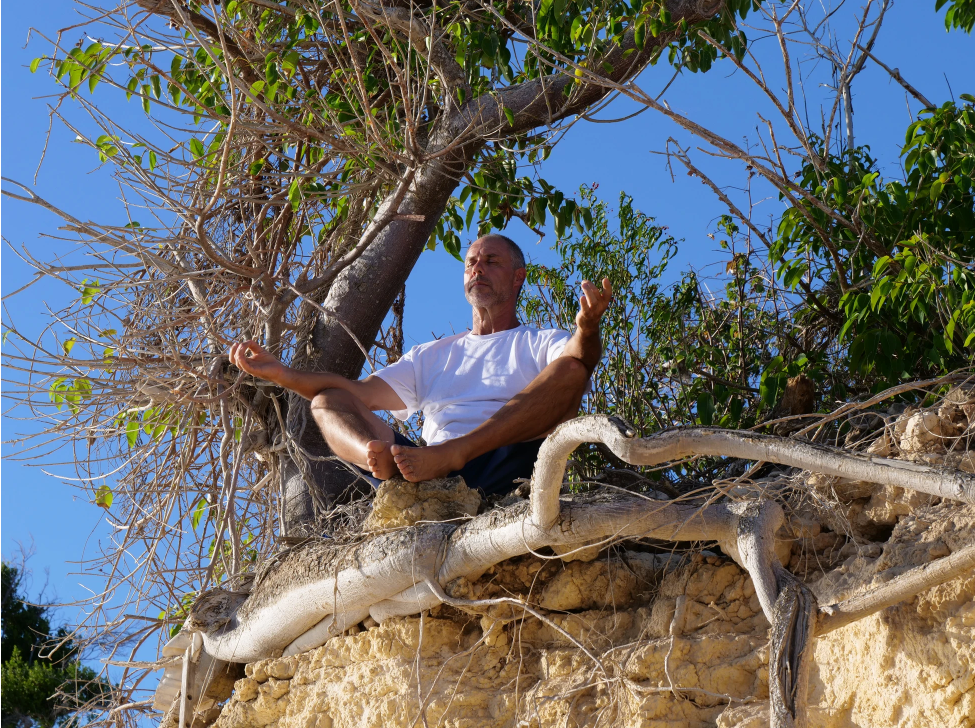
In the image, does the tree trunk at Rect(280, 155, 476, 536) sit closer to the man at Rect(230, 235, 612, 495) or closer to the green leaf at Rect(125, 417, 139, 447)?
the man at Rect(230, 235, 612, 495)

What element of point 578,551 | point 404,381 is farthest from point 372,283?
point 578,551

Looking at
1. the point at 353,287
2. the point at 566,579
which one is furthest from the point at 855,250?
the point at 353,287

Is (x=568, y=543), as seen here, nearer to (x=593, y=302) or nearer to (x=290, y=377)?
(x=593, y=302)

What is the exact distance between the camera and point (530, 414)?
3.56 metres

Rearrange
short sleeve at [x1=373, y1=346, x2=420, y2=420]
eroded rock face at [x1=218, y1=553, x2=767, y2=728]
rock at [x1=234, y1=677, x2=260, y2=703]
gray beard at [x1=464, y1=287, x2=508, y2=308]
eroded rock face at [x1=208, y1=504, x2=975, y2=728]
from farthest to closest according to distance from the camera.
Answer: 1. gray beard at [x1=464, y1=287, x2=508, y2=308]
2. short sleeve at [x1=373, y1=346, x2=420, y2=420]
3. rock at [x1=234, y1=677, x2=260, y2=703]
4. eroded rock face at [x1=218, y1=553, x2=767, y2=728]
5. eroded rock face at [x1=208, y1=504, x2=975, y2=728]

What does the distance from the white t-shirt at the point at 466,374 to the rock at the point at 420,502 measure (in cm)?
41

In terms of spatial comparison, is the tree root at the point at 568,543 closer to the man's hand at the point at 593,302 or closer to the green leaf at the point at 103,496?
the man's hand at the point at 593,302

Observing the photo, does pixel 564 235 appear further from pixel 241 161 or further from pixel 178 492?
pixel 178 492

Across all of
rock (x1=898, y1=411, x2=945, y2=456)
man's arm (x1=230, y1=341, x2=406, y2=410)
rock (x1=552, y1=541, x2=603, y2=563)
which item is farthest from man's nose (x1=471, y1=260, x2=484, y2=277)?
rock (x1=898, y1=411, x2=945, y2=456)

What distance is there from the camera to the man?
3443mm

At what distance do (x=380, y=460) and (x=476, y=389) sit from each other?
737 millimetres

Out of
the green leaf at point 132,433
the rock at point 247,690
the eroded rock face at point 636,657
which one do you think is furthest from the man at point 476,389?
the green leaf at point 132,433

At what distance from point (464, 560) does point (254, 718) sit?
112cm

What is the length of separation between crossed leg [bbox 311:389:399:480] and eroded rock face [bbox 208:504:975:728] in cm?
49
